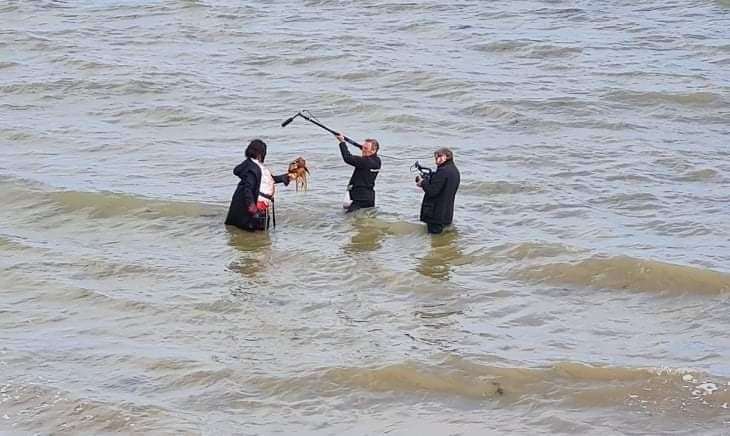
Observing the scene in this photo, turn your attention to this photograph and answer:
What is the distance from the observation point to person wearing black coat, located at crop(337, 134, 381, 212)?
54.0ft

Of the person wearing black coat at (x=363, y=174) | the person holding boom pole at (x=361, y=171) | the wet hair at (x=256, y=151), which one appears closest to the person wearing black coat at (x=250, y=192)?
the wet hair at (x=256, y=151)

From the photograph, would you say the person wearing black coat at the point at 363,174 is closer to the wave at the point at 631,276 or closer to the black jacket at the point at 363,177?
the black jacket at the point at 363,177

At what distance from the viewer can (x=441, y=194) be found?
16.2 metres

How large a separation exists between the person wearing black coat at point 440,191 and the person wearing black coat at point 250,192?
172 centimetres

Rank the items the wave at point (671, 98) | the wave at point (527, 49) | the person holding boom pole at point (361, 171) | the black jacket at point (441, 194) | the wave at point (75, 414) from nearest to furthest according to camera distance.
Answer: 1. the wave at point (75, 414)
2. the black jacket at point (441, 194)
3. the person holding boom pole at point (361, 171)
4. the wave at point (671, 98)
5. the wave at point (527, 49)

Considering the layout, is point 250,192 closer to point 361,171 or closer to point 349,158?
point 349,158

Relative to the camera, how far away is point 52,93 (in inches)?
1024

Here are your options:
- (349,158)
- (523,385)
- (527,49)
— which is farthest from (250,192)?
(527,49)

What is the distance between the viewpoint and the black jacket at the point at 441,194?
16.0 meters

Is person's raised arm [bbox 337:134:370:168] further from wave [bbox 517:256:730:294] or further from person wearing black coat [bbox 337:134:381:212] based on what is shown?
wave [bbox 517:256:730:294]

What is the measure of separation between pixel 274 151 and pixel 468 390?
10.6 m

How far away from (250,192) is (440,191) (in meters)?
2.25

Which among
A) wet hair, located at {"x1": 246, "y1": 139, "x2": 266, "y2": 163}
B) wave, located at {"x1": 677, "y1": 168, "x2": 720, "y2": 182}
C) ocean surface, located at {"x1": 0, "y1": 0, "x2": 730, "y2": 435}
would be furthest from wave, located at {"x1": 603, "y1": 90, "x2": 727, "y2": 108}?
wet hair, located at {"x1": 246, "y1": 139, "x2": 266, "y2": 163}

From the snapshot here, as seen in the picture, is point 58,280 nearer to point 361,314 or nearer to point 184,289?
point 184,289
